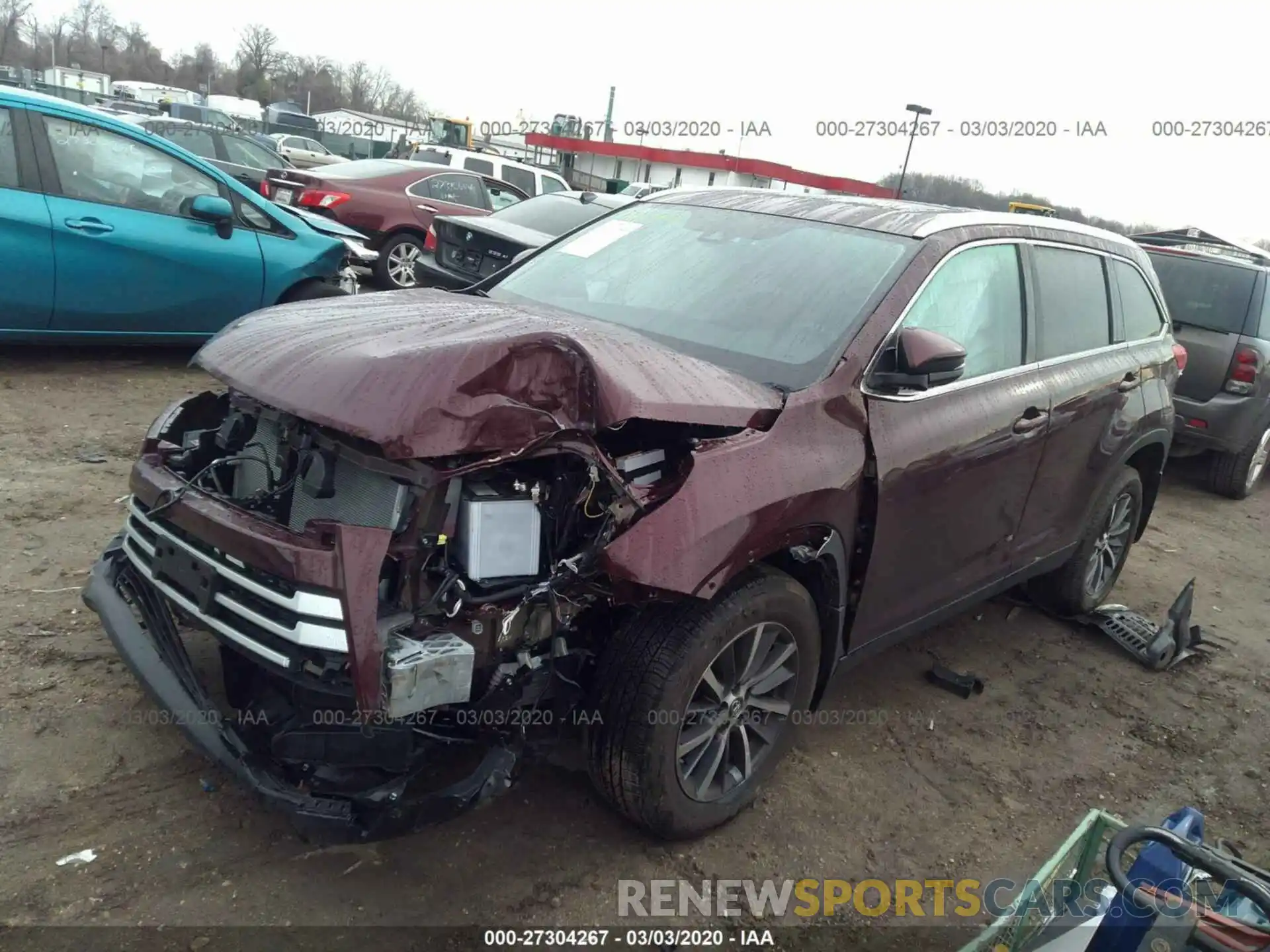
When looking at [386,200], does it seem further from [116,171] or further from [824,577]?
[824,577]

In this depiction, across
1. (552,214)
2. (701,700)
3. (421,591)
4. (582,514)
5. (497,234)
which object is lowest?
(701,700)

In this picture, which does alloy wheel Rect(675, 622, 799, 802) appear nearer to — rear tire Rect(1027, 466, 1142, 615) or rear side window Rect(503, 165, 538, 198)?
rear tire Rect(1027, 466, 1142, 615)

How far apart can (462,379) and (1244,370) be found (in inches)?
292

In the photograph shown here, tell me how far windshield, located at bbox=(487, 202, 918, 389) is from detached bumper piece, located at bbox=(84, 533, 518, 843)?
1.50 m

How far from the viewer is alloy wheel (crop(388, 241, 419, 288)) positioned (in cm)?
1055

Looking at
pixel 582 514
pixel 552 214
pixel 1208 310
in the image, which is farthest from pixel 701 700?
pixel 1208 310

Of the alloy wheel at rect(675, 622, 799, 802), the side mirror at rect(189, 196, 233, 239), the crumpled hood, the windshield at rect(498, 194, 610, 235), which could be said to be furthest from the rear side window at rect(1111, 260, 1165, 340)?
the side mirror at rect(189, 196, 233, 239)

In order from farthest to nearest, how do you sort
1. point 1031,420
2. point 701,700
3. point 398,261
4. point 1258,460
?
point 398,261 < point 1258,460 < point 1031,420 < point 701,700

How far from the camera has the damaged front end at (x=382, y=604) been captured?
7.02 feet

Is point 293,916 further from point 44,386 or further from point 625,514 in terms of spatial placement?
point 44,386

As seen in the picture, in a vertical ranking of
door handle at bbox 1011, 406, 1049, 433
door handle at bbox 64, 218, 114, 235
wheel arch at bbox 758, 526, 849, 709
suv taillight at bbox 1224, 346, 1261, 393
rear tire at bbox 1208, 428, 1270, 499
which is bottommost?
rear tire at bbox 1208, 428, 1270, 499

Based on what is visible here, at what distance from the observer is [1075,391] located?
12.9 feet

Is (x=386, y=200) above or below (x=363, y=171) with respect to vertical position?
below

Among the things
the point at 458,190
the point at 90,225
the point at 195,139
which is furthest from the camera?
the point at 195,139
